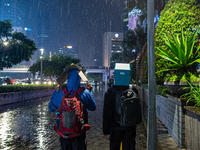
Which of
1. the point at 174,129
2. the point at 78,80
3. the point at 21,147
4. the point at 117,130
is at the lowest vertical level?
the point at 21,147

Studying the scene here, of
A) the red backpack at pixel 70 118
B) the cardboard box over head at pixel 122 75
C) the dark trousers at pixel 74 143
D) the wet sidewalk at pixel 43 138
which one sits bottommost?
the wet sidewalk at pixel 43 138

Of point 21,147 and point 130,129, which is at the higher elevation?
point 130,129

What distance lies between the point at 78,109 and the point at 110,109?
0.56 meters

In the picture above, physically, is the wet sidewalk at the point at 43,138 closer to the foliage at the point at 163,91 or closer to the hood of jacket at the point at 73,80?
the foliage at the point at 163,91

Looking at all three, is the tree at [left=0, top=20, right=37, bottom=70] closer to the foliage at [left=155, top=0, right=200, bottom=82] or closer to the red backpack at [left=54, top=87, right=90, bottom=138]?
the foliage at [left=155, top=0, right=200, bottom=82]

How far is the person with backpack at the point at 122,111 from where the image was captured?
123 inches

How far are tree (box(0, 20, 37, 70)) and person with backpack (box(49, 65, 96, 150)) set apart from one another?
18.7 m

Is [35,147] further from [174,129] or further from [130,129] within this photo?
[174,129]

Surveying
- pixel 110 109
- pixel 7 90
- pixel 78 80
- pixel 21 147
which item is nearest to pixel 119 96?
pixel 110 109

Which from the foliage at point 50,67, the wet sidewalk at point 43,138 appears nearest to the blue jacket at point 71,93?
the wet sidewalk at point 43,138

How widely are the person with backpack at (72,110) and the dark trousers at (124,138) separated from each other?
0.44m

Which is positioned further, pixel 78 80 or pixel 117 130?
pixel 78 80

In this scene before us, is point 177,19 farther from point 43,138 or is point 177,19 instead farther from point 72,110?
point 72,110

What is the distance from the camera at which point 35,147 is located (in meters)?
5.78
